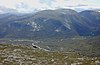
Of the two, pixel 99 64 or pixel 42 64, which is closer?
pixel 99 64

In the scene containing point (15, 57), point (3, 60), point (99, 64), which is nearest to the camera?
point (99, 64)

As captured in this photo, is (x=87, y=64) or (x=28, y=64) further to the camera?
(x=28, y=64)

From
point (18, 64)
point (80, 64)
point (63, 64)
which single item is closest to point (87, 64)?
point (80, 64)

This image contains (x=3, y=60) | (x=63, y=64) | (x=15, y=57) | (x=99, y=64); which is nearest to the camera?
(x=99, y=64)

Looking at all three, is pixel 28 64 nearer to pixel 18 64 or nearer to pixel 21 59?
pixel 18 64

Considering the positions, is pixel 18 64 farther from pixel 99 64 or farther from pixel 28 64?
pixel 99 64

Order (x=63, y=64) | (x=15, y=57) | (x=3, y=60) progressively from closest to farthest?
(x=63, y=64), (x=3, y=60), (x=15, y=57)

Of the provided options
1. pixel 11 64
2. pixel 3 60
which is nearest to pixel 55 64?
pixel 11 64

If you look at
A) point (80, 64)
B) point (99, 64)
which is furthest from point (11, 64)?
point (99, 64)

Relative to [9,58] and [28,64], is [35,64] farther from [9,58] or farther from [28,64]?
[9,58]
